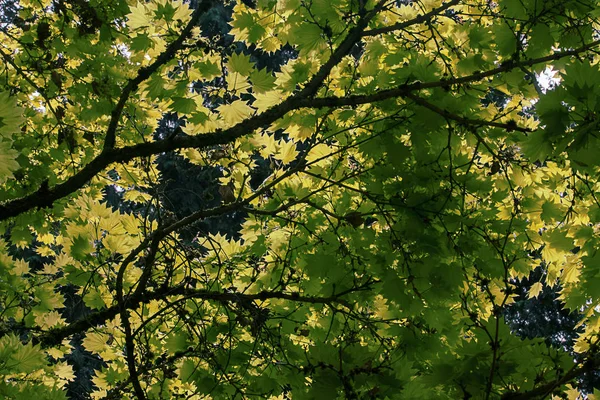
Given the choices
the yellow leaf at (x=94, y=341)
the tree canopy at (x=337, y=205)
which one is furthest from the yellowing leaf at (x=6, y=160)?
the yellow leaf at (x=94, y=341)

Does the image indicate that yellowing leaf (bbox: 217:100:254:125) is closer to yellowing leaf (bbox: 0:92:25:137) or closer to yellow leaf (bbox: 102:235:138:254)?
yellow leaf (bbox: 102:235:138:254)

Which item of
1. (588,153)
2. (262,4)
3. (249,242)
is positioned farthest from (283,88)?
(588,153)

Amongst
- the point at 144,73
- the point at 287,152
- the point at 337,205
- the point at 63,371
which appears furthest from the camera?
the point at 63,371

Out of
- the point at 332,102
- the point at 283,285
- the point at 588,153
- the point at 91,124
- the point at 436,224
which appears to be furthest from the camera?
the point at 91,124

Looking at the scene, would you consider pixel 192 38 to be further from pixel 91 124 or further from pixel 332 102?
pixel 91 124

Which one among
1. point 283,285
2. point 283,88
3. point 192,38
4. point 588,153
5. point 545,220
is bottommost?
point 588,153

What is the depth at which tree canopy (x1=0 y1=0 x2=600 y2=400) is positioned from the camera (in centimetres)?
203

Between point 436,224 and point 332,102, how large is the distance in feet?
2.59

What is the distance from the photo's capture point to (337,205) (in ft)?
9.75

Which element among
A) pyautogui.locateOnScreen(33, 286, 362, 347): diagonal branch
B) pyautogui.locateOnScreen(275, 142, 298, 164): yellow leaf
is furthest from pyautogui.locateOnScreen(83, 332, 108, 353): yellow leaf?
pyautogui.locateOnScreen(275, 142, 298, 164): yellow leaf

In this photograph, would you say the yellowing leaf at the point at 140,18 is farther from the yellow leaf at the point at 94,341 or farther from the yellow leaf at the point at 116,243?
the yellow leaf at the point at 94,341

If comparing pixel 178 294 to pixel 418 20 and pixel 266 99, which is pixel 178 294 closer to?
pixel 266 99

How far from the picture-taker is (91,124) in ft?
14.5

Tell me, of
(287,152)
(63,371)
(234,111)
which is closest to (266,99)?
(234,111)
